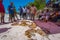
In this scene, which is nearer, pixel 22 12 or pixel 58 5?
pixel 22 12

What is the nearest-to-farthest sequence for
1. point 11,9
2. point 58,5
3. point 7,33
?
point 7,33 < point 11,9 < point 58,5

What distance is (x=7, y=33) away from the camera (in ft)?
35.7

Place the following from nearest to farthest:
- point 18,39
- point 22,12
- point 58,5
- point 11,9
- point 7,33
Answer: point 18,39 → point 7,33 → point 11,9 → point 22,12 → point 58,5

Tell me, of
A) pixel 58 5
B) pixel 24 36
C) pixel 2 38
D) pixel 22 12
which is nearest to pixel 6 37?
pixel 2 38

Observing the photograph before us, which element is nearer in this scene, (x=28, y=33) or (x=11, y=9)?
(x=28, y=33)

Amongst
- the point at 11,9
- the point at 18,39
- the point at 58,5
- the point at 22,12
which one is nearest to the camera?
the point at 18,39

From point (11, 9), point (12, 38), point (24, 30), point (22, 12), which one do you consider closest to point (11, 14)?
point (11, 9)

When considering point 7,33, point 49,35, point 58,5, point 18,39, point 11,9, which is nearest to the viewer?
point 18,39

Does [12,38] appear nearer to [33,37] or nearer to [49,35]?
[33,37]

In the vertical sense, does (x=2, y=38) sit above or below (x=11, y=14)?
below

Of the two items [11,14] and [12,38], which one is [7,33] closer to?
[12,38]

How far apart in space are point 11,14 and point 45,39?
613 centimetres

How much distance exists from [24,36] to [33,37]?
46 cm

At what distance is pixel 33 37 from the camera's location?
34.9 feet
